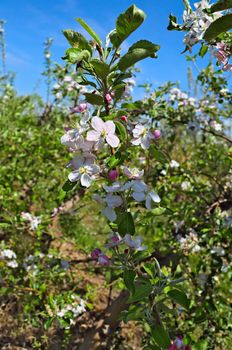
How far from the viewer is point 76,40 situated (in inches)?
43.8

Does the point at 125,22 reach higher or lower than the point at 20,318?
higher

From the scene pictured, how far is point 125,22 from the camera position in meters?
1.01

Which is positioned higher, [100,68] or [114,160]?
[100,68]

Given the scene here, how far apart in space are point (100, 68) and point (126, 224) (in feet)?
1.46

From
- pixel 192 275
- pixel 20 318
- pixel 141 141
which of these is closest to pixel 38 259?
pixel 20 318

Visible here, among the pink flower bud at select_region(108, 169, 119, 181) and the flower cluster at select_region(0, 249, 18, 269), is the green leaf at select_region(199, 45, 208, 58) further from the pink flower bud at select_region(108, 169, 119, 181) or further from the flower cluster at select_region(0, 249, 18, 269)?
the flower cluster at select_region(0, 249, 18, 269)

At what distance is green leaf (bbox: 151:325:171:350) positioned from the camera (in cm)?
Answer: 132

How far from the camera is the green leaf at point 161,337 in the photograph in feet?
4.33

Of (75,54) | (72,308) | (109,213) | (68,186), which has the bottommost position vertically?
(72,308)

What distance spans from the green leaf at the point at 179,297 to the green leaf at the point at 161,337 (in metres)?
0.11

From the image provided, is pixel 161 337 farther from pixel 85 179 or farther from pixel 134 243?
pixel 85 179

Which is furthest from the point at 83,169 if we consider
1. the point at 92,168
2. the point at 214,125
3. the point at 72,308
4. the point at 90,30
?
the point at 214,125

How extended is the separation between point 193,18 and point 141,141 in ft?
1.40

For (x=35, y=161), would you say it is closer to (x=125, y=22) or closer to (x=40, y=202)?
(x=40, y=202)
